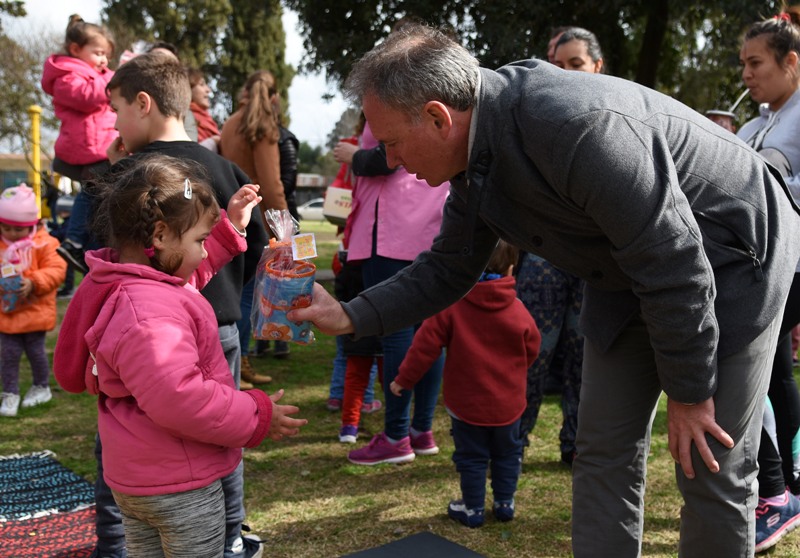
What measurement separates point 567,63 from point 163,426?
298 cm

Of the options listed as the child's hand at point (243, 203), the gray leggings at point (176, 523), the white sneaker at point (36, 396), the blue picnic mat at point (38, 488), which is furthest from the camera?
the white sneaker at point (36, 396)

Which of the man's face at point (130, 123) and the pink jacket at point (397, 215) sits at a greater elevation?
the man's face at point (130, 123)

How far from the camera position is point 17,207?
17.7 ft

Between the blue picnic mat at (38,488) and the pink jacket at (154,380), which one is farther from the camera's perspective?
the blue picnic mat at (38,488)

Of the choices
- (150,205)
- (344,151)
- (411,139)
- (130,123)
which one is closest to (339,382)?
(344,151)

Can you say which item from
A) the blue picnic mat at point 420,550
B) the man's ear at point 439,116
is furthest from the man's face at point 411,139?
the blue picnic mat at point 420,550

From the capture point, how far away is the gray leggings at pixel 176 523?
232 cm

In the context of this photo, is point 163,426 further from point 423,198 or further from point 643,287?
point 423,198

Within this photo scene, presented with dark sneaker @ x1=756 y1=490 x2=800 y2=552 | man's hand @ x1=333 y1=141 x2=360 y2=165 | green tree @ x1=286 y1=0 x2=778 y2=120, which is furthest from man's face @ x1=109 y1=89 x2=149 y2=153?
green tree @ x1=286 y1=0 x2=778 y2=120

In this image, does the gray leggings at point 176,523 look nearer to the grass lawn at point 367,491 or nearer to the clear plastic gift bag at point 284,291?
the clear plastic gift bag at point 284,291

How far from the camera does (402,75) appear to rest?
207 centimetres

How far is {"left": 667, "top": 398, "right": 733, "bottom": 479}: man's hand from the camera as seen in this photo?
2088mm

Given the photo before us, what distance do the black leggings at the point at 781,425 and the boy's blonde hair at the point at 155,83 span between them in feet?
8.32

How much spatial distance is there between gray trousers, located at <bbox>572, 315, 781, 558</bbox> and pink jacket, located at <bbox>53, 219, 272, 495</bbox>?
983 millimetres
